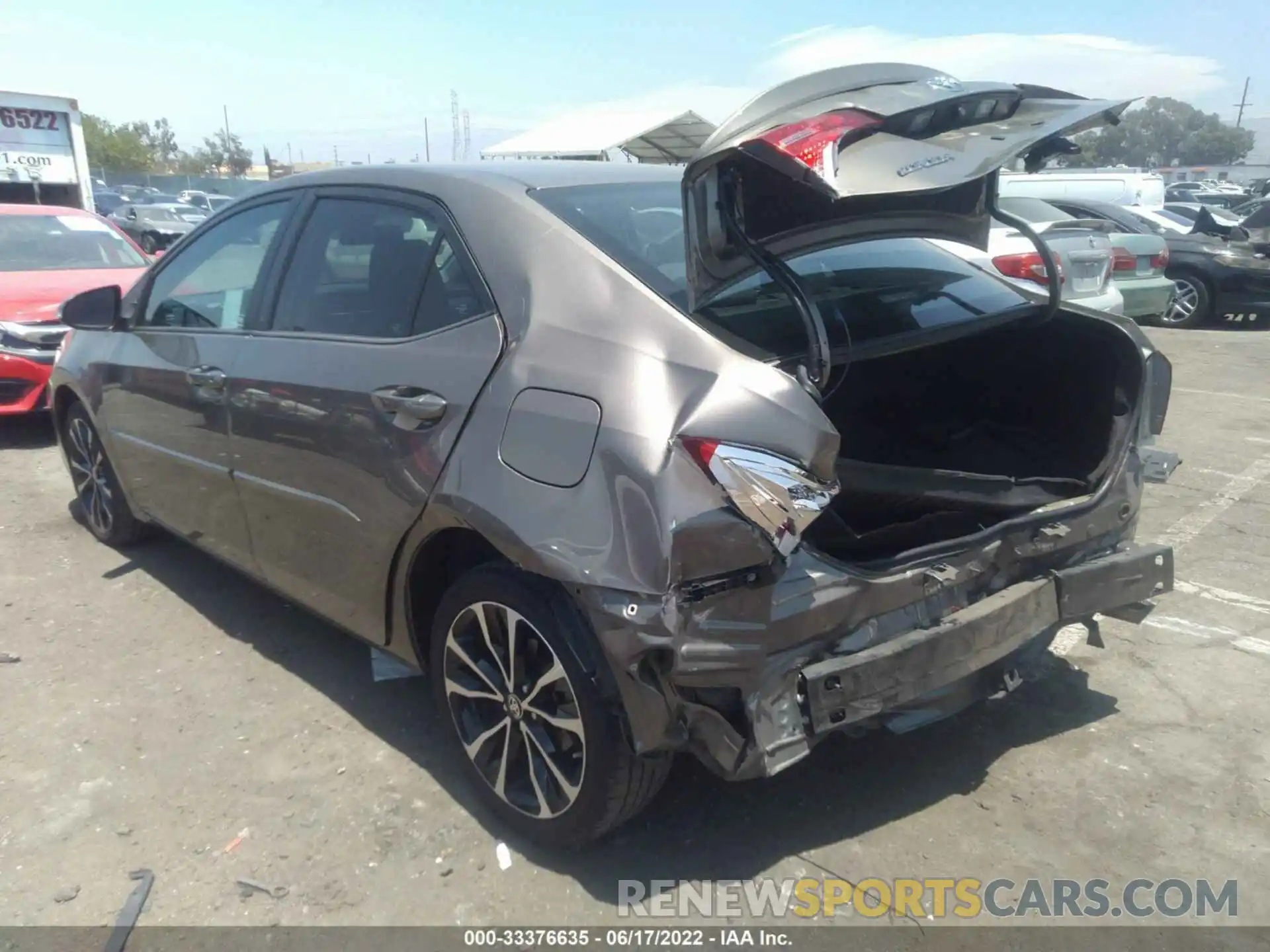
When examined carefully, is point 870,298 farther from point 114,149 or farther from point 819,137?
point 114,149

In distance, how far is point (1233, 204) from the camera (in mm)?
34469

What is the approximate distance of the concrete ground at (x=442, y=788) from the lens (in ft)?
8.73

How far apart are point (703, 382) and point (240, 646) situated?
8.58 ft

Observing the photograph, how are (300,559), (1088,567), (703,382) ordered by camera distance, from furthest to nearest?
1. (300,559)
2. (1088,567)
3. (703,382)

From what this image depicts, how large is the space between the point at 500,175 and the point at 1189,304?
12.1 metres

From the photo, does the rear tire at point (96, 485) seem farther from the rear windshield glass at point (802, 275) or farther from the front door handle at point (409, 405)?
the rear windshield glass at point (802, 275)

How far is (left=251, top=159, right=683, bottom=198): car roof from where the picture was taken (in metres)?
3.01

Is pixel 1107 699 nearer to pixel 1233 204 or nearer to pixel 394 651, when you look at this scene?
pixel 394 651

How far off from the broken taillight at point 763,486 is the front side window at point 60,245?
7.65 metres

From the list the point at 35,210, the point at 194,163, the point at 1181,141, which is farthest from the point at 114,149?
the point at 1181,141

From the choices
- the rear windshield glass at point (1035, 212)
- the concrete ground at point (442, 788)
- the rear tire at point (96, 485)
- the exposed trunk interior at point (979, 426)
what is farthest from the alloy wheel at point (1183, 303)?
the rear tire at point (96, 485)

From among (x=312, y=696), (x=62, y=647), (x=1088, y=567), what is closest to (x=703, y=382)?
(x=1088, y=567)

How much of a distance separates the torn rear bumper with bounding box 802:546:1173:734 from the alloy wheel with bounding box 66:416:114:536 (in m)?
3.88

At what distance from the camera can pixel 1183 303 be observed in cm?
1260
